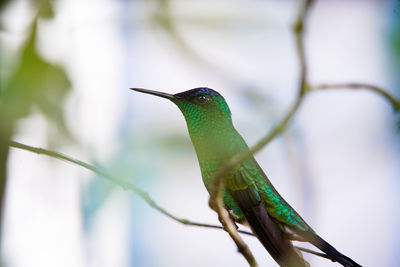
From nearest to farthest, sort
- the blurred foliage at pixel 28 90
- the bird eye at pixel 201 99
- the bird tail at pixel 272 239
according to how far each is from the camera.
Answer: the blurred foliage at pixel 28 90 → the bird tail at pixel 272 239 → the bird eye at pixel 201 99

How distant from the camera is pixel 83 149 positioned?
3.55 ft

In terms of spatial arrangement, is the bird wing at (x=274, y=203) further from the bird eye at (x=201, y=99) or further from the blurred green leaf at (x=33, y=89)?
the blurred green leaf at (x=33, y=89)

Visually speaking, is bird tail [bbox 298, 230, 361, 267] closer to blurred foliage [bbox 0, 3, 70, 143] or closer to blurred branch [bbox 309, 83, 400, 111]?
blurred branch [bbox 309, 83, 400, 111]

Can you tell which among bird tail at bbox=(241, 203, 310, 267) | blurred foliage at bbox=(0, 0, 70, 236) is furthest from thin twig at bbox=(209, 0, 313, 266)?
bird tail at bbox=(241, 203, 310, 267)

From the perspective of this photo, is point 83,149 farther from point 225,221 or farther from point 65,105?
point 225,221

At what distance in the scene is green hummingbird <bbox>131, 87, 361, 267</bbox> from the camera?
7.28ft

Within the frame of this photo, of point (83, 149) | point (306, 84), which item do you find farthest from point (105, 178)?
point (306, 84)

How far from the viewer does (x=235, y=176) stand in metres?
2.38

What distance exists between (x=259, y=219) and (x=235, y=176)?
26 centimetres

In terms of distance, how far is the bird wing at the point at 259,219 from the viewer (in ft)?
6.08

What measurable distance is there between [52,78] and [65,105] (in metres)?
0.07

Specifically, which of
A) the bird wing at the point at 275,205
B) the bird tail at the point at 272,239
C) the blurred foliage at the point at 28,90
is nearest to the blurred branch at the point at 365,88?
the blurred foliage at the point at 28,90

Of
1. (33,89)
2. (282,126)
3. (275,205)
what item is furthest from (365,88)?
(275,205)

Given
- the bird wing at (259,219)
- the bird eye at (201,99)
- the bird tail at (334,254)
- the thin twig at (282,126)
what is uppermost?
the bird eye at (201,99)
